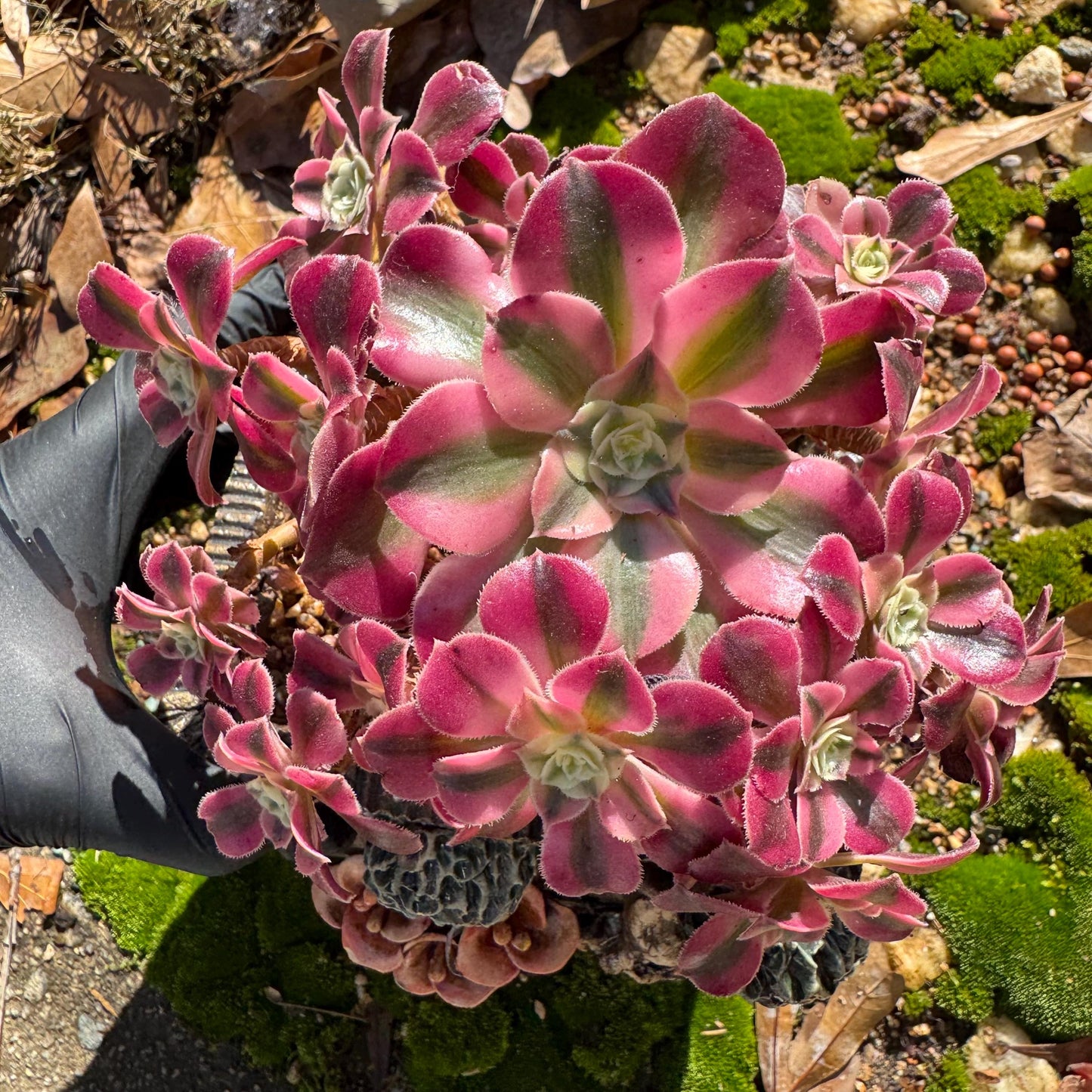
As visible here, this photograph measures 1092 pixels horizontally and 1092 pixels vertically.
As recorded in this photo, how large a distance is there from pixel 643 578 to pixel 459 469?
0.16m

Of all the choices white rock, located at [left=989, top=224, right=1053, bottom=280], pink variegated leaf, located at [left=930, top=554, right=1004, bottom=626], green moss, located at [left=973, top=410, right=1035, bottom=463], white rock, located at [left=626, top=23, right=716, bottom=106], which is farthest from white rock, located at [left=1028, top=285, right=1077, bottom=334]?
pink variegated leaf, located at [left=930, top=554, right=1004, bottom=626]

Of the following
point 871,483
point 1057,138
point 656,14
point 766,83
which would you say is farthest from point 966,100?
point 871,483

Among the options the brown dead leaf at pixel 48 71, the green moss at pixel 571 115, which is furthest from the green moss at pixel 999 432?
the brown dead leaf at pixel 48 71

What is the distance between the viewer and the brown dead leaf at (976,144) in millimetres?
1860

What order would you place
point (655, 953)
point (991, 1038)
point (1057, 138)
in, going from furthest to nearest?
point (1057, 138), point (991, 1038), point (655, 953)

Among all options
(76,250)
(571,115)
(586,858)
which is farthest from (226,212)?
(586,858)

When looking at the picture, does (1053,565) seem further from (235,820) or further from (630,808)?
(235,820)

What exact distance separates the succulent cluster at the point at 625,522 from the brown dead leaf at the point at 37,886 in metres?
1.32

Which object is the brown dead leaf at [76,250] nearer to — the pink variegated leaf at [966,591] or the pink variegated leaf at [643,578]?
the pink variegated leaf at [643,578]

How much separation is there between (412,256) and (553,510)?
224 mm

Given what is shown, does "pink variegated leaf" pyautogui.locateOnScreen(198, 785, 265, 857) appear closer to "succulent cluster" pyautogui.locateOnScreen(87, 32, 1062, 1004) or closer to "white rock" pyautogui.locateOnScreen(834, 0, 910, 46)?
"succulent cluster" pyautogui.locateOnScreen(87, 32, 1062, 1004)

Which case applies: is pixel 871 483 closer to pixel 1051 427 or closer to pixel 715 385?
pixel 715 385

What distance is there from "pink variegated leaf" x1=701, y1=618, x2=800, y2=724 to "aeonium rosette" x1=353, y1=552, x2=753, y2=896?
0.05 metres

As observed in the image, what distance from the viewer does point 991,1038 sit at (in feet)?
5.74
